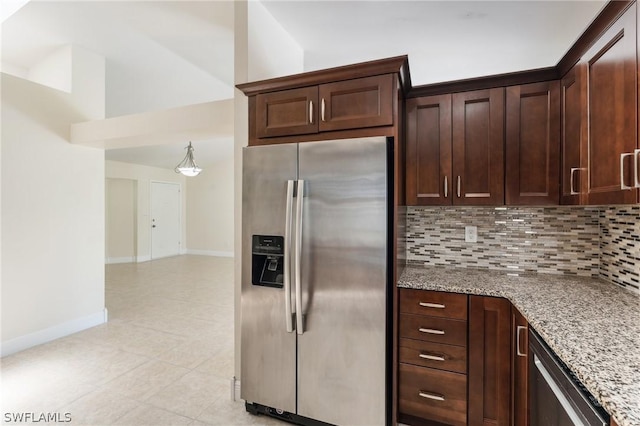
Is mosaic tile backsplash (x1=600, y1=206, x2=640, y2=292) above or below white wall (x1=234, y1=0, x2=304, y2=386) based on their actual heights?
below

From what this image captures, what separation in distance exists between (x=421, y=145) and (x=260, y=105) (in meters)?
1.14

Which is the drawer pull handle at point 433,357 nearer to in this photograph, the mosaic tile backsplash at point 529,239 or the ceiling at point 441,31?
the mosaic tile backsplash at point 529,239

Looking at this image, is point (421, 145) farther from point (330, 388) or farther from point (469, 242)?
point (330, 388)

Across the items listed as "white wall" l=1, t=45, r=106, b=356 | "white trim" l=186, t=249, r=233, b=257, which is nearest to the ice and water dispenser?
"white wall" l=1, t=45, r=106, b=356

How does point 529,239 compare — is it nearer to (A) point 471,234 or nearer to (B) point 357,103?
(A) point 471,234

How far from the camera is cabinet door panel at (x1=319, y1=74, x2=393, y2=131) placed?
5.68 feet

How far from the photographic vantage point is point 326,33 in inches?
98.1

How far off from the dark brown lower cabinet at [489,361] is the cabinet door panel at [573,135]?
29.1 inches

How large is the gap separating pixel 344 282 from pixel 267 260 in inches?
20.8

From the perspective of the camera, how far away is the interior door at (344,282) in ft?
5.56

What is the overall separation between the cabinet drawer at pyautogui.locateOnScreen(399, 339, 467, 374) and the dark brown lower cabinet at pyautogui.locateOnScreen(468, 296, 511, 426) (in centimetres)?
6

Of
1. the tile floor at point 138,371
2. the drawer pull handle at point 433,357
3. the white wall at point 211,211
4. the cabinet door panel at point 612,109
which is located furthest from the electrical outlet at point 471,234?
the white wall at point 211,211

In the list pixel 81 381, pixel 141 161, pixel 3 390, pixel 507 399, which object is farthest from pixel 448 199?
pixel 141 161

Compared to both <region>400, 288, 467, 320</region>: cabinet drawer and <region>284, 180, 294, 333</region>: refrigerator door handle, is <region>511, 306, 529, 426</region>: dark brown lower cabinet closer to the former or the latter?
<region>400, 288, 467, 320</region>: cabinet drawer
